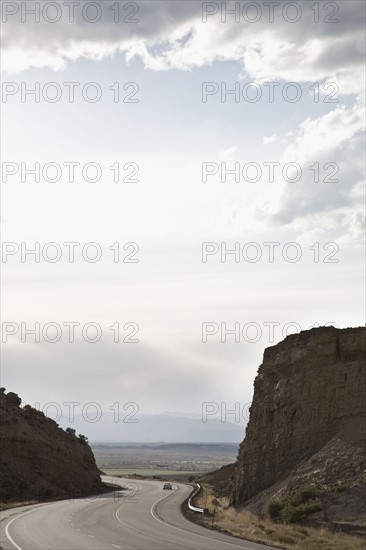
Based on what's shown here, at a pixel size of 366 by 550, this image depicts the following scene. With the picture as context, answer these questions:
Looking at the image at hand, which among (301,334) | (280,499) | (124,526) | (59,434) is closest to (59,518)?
(124,526)

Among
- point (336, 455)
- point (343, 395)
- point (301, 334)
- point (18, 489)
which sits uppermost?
point (301, 334)

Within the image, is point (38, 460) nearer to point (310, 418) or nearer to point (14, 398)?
point (14, 398)

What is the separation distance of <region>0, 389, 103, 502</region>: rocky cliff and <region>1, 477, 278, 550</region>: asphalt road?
8949 millimetres

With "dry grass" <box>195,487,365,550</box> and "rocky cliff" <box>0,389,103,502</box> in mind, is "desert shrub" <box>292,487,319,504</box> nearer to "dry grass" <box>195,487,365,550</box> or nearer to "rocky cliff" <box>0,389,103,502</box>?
"dry grass" <box>195,487,365,550</box>

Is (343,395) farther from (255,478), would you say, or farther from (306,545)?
(306,545)

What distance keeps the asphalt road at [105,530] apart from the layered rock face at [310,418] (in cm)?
520

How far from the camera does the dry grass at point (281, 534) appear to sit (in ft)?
80.0

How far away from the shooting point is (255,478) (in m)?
40.3

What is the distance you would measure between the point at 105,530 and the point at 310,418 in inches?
483

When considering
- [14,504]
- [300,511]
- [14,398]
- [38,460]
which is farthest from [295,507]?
[14,398]

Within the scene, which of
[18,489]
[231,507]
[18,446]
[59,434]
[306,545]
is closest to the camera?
[306,545]

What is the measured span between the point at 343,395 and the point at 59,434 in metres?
32.3

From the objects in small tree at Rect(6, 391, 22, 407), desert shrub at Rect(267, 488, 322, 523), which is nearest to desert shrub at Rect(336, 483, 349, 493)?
desert shrub at Rect(267, 488, 322, 523)

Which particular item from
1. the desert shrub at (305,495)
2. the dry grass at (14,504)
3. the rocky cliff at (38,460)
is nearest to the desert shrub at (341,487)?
the desert shrub at (305,495)
